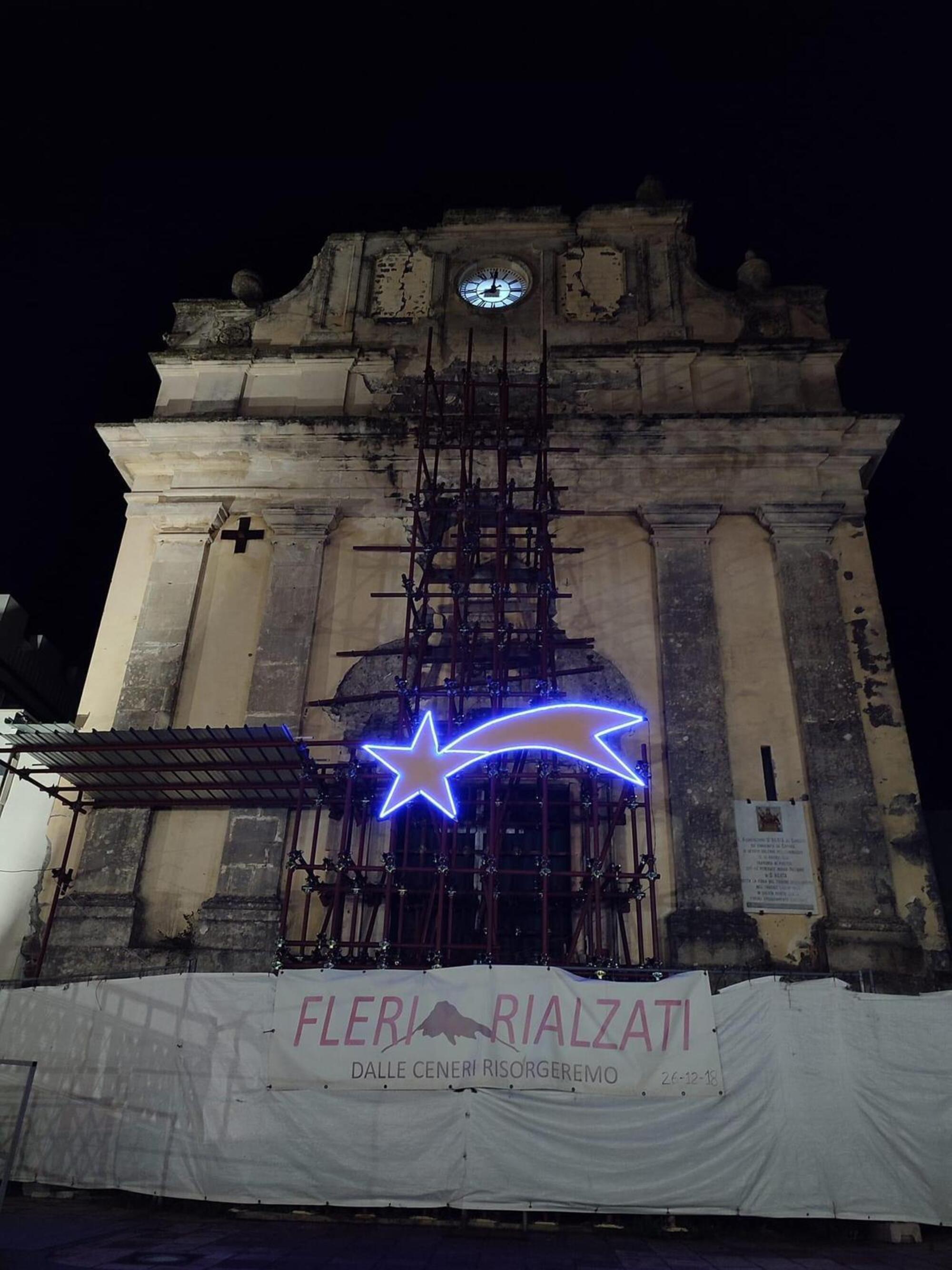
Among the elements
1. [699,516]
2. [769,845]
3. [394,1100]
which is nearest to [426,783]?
[394,1100]

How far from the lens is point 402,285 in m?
18.0

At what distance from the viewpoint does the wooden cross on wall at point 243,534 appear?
15859 millimetres

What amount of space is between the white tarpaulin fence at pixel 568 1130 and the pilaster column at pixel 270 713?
299 centimetres

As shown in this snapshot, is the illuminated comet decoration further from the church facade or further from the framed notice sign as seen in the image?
the framed notice sign

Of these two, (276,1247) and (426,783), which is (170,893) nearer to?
(426,783)

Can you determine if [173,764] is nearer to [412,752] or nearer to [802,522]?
[412,752]

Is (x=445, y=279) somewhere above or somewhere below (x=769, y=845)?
above

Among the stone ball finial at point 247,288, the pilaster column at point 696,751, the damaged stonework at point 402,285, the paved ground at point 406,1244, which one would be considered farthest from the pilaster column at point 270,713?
the pilaster column at point 696,751

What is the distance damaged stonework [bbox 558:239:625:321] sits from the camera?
683 inches

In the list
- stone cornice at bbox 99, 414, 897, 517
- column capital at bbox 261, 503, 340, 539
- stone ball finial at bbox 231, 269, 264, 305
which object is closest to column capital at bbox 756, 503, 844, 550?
stone cornice at bbox 99, 414, 897, 517

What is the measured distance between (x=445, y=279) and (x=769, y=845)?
11.7 metres

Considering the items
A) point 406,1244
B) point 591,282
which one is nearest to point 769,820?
point 406,1244

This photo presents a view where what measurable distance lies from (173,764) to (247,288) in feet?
33.3

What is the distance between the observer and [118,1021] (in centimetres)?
957
